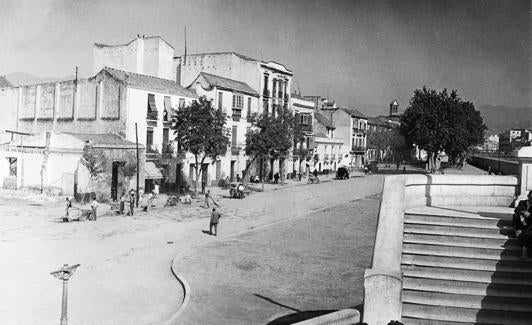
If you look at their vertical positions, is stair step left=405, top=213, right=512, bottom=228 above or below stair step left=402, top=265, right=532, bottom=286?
above

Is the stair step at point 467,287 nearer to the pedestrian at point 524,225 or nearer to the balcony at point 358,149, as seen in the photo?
the pedestrian at point 524,225

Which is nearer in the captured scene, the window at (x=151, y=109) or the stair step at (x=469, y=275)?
the stair step at (x=469, y=275)

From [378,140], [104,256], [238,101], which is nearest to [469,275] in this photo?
[104,256]

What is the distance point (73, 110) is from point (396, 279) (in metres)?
37.4

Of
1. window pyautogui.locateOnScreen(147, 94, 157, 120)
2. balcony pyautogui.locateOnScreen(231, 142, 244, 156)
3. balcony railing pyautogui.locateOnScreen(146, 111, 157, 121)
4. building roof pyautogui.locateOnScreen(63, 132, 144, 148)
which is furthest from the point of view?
balcony pyautogui.locateOnScreen(231, 142, 244, 156)

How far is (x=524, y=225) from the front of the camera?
31.5 feet

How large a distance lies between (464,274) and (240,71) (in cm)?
4550

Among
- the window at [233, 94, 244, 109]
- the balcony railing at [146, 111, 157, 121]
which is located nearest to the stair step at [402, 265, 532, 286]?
the balcony railing at [146, 111, 157, 121]

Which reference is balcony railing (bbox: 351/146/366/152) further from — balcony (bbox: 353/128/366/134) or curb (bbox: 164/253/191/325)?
curb (bbox: 164/253/191/325)

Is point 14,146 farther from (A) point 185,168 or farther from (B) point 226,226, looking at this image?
(B) point 226,226

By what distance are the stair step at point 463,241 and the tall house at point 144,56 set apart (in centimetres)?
3936

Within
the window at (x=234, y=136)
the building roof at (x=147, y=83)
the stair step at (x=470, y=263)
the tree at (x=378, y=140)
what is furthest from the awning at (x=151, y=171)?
the tree at (x=378, y=140)

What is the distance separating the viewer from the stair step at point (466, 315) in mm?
8398

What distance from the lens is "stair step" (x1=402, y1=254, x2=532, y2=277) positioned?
30.4 ft
